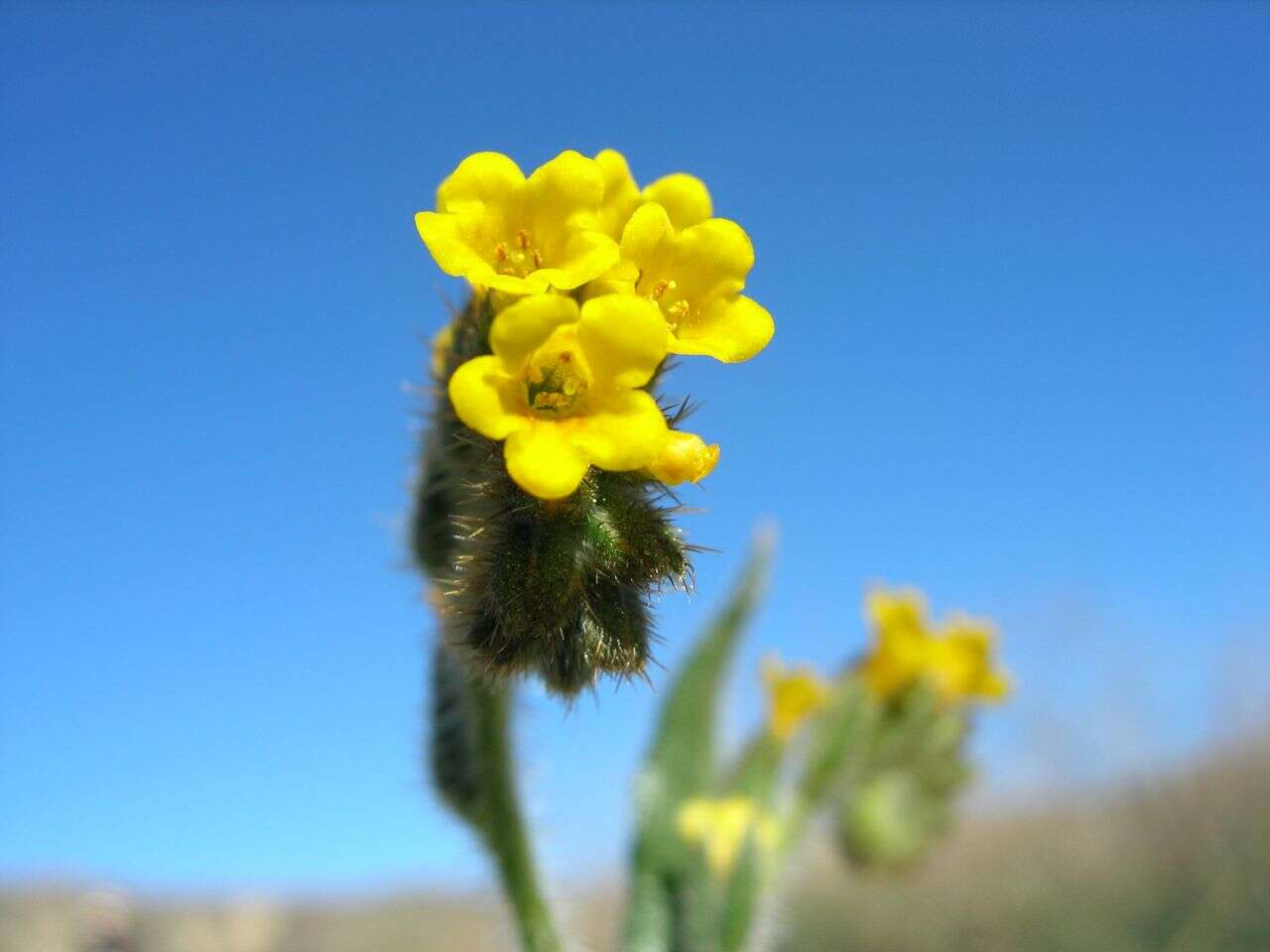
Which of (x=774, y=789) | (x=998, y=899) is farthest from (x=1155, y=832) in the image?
(x=774, y=789)

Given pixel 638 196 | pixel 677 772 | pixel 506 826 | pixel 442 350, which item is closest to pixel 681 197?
pixel 638 196

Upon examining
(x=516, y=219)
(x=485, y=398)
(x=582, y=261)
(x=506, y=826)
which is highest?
(x=516, y=219)

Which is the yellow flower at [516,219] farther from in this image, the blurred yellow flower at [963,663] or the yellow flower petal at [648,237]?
the blurred yellow flower at [963,663]

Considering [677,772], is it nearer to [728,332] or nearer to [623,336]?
[728,332]

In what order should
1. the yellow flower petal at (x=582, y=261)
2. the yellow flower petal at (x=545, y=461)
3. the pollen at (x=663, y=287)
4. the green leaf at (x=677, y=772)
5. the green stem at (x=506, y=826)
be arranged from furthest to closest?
the green leaf at (x=677, y=772)
the green stem at (x=506, y=826)
the pollen at (x=663, y=287)
the yellow flower petal at (x=582, y=261)
the yellow flower petal at (x=545, y=461)

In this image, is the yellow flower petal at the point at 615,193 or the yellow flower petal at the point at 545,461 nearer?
the yellow flower petal at the point at 545,461

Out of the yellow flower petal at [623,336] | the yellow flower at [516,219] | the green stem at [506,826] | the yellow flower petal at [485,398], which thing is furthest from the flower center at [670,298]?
the green stem at [506,826]

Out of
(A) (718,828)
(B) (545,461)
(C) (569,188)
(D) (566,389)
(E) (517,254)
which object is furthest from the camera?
(A) (718,828)
